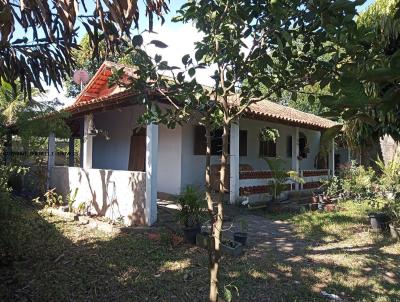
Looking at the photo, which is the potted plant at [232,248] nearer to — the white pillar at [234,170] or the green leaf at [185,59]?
the green leaf at [185,59]

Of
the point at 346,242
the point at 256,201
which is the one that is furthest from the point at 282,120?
the point at 346,242

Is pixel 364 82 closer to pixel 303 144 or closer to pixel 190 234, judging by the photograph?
pixel 190 234

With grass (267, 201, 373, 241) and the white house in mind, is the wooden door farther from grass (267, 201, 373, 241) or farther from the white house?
grass (267, 201, 373, 241)

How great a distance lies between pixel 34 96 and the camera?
12.8 m

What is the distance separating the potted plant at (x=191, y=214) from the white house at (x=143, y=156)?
1081 millimetres

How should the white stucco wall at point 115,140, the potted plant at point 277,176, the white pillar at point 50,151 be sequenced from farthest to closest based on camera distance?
1. the white stucco wall at point 115,140
2. the white pillar at point 50,151
3. the potted plant at point 277,176

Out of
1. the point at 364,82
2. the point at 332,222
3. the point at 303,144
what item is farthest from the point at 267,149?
the point at 364,82

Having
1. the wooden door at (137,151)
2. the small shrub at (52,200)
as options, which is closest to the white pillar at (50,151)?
the small shrub at (52,200)

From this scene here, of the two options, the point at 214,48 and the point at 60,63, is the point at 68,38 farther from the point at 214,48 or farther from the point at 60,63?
the point at 214,48

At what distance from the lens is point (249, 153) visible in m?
13.5

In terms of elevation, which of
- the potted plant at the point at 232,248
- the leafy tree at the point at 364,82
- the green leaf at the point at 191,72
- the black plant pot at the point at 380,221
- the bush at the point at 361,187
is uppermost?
the green leaf at the point at 191,72

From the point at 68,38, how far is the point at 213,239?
195cm

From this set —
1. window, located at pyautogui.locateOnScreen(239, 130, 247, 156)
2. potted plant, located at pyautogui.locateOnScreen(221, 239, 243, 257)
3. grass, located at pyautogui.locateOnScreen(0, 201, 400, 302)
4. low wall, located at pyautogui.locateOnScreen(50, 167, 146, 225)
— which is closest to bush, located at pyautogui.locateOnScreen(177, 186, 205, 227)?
grass, located at pyautogui.locateOnScreen(0, 201, 400, 302)

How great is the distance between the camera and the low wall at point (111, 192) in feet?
26.4
